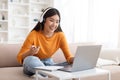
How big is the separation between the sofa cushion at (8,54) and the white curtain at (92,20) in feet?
6.26

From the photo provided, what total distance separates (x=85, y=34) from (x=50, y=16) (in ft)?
7.71

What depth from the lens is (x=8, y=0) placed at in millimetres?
5074

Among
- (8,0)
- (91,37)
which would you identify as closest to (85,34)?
(91,37)

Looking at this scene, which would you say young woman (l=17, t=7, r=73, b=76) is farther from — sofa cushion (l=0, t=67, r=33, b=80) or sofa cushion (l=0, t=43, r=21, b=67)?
sofa cushion (l=0, t=43, r=21, b=67)

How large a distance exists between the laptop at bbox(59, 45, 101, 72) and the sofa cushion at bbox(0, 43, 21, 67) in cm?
105

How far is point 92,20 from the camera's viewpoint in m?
4.29

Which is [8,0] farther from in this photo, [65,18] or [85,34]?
[85,34]

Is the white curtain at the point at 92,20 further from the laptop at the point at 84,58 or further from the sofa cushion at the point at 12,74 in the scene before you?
the laptop at the point at 84,58

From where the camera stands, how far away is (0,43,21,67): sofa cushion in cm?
251

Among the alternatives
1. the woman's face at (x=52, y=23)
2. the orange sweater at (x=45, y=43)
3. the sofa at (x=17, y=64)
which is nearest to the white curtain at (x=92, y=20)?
the sofa at (x=17, y=64)

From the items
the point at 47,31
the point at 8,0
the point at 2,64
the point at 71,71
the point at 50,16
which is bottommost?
the point at 2,64

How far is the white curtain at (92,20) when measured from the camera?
3895 millimetres

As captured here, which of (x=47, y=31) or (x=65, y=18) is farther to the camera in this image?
(x=65, y=18)

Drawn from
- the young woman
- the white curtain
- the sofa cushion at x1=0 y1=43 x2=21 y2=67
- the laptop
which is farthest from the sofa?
the white curtain
